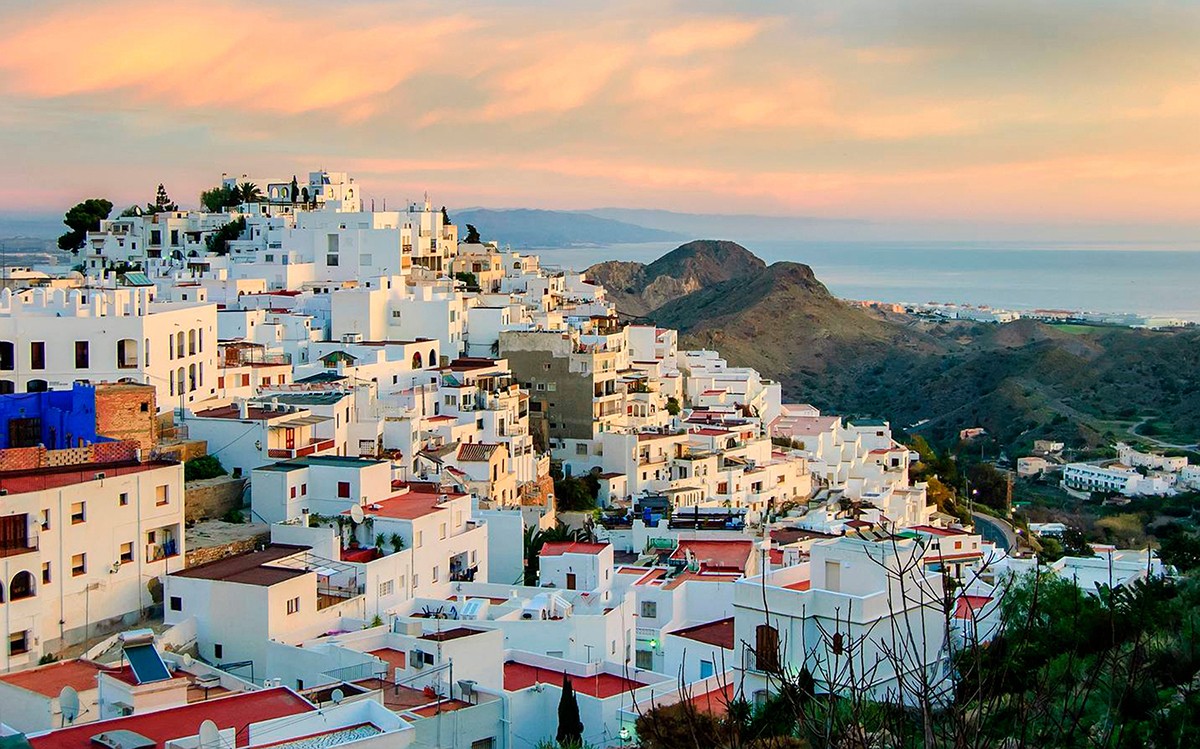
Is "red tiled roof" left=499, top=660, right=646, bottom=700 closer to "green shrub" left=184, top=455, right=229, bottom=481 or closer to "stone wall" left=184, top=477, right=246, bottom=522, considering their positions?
"stone wall" left=184, top=477, right=246, bottom=522

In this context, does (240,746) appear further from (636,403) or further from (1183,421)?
(1183,421)

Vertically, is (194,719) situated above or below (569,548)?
above

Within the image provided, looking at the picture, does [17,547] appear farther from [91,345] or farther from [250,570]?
[91,345]

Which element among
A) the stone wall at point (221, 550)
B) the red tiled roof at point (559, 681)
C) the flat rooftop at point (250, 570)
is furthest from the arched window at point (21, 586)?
the red tiled roof at point (559, 681)

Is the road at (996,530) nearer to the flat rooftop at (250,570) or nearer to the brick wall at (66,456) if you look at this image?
the flat rooftop at (250,570)

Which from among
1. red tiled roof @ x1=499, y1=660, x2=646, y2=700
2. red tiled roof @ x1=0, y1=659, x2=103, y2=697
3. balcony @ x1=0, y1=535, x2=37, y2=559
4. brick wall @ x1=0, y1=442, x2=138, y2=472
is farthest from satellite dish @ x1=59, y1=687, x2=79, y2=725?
brick wall @ x1=0, y1=442, x2=138, y2=472

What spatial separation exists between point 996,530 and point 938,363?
38.2 m

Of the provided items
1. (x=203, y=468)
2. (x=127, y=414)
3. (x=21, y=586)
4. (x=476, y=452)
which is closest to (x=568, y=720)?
(x=21, y=586)

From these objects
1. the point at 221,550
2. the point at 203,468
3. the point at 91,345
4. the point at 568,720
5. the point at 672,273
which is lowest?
the point at 568,720

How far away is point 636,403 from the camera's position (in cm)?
3209

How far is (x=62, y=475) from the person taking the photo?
1584 cm

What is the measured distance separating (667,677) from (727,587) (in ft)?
11.4

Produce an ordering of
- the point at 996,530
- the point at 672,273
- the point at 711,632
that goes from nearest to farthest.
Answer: the point at 711,632
the point at 996,530
the point at 672,273

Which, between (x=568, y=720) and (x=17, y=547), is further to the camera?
(x=17, y=547)
